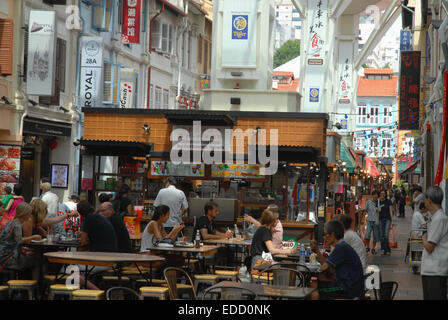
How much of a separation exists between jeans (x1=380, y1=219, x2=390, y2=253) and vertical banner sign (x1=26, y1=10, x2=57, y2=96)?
32.6 ft

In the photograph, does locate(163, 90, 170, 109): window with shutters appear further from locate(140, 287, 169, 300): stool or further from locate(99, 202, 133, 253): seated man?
locate(140, 287, 169, 300): stool

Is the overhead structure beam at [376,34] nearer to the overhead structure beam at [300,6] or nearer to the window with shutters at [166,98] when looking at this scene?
the window with shutters at [166,98]

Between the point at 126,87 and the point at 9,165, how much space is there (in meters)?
8.78

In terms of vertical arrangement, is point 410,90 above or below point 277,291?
above

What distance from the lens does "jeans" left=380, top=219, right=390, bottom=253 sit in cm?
2256

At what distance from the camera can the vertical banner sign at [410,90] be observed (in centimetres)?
3111

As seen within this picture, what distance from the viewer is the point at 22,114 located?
2441 cm

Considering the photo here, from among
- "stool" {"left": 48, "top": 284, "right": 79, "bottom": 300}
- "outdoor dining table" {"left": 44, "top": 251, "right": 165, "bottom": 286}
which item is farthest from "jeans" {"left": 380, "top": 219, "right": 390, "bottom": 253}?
"stool" {"left": 48, "top": 284, "right": 79, "bottom": 300}

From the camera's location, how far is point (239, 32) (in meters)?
24.7

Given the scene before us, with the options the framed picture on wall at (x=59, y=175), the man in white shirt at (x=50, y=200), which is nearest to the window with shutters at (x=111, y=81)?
the framed picture on wall at (x=59, y=175)

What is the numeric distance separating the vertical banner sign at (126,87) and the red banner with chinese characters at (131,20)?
1292 millimetres
